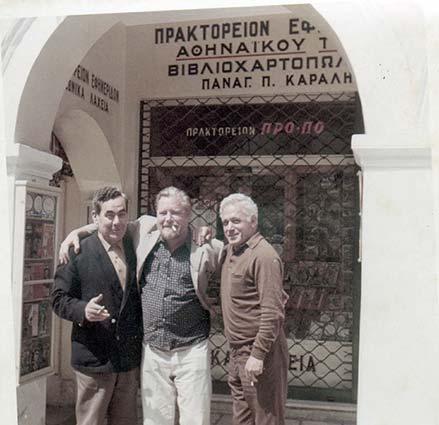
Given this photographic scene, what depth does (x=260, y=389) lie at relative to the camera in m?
2.75

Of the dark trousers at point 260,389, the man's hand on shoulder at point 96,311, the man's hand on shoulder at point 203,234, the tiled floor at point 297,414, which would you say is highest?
the man's hand on shoulder at point 203,234

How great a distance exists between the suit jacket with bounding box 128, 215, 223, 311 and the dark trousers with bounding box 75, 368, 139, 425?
486mm

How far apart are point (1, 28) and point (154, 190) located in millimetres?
1050

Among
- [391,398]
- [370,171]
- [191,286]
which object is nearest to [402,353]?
[391,398]

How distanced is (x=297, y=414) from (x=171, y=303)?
0.79m

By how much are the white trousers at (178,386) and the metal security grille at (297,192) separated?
2.6 inches

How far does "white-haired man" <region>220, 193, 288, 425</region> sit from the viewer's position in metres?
2.72

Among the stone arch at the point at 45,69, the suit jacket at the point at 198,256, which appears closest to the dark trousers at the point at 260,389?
the suit jacket at the point at 198,256

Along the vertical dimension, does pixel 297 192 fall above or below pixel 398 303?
above

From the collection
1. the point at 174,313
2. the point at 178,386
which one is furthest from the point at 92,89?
the point at 178,386

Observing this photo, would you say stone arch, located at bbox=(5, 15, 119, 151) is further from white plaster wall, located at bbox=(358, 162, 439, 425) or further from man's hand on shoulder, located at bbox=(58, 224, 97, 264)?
white plaster wall, located at bbox=(358, 162, 439, 425)

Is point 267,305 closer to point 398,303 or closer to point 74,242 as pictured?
point 398,303

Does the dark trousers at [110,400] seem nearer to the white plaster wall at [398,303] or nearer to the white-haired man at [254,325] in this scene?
the white-haired man at [254,325]

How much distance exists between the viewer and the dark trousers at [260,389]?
9.01 ft
